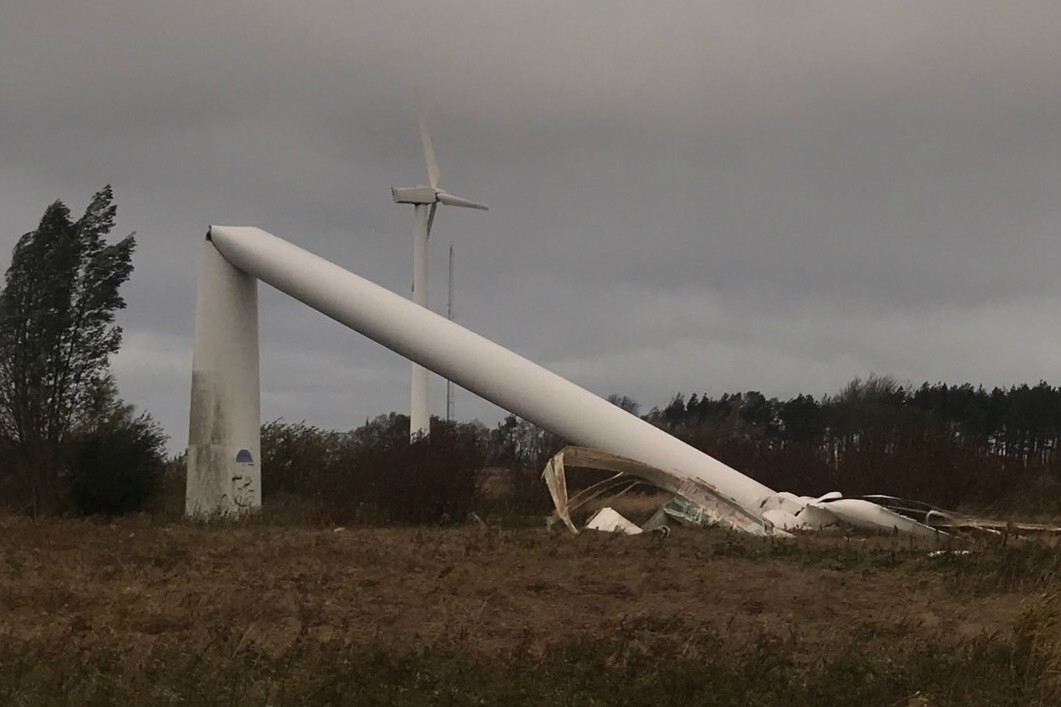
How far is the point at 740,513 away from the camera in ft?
66.9

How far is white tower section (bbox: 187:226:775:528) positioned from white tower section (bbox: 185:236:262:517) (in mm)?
19

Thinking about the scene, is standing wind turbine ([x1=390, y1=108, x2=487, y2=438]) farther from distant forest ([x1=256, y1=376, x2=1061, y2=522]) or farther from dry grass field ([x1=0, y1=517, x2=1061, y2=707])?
dry grass field ([x1=0, y1=517, x2=1061, y2=707])

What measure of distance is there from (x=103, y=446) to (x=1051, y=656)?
67.2ft

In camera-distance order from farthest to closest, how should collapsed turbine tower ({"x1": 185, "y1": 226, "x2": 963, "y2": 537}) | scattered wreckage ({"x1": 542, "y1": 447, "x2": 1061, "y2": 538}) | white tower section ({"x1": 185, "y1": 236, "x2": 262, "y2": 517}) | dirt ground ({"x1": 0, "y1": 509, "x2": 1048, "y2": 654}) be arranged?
1. white tower section ({"x1": 185, "y1": 236, "x2": 262, "y2": 517})
2. collapsed turbine tower ({"x1": 185, "y1": 226, "x2": 963, "y2": 537})
3. scattered wreckage ({"x1": 542, "y1": 447, "x2": 1061, "y2": 538})
4. dirt ground ({"x1": 0, "y1": 509, "x2": 1048, "y2": 654})

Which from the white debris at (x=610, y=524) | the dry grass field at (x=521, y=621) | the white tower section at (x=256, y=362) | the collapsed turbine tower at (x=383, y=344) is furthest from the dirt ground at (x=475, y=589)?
the white tower section at (x=256, y=362)

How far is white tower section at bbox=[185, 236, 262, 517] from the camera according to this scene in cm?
2472

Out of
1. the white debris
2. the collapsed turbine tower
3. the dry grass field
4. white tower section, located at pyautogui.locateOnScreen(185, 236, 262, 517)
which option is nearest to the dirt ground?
the dry grass field

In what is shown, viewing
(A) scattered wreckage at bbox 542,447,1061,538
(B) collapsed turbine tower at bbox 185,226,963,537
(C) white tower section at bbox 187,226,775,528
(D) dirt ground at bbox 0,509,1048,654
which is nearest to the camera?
(D) dirt ground at bbox 0,509,1048,654

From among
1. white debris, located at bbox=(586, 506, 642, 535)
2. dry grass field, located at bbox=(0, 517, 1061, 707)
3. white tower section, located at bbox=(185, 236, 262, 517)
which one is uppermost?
white tower section, located at bbox=(185, 236, 262, 517)

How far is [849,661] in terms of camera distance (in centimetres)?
971

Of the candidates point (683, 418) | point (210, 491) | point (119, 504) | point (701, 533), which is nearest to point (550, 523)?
point (701, 533)

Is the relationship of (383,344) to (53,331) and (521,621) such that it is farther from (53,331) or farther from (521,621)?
(521,621)

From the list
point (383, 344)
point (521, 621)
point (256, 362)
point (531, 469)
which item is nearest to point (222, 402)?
point (256, 362)

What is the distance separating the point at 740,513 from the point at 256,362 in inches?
413
